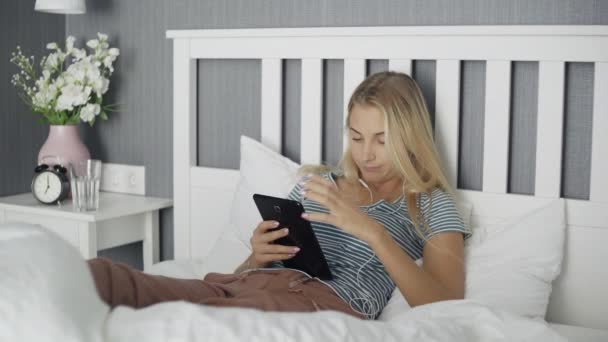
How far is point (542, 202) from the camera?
5.54 ft

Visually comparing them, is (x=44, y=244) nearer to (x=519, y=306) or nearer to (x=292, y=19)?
(x=519, y=306)

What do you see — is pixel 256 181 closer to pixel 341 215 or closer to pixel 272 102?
pixel 272 102

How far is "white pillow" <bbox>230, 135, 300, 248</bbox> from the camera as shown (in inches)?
75.2

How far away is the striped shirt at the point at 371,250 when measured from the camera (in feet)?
5.03

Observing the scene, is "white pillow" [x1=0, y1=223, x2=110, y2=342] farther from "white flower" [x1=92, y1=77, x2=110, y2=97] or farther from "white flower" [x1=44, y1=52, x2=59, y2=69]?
"white flower" [x1=44, y1=52, x2=59, y2=69]

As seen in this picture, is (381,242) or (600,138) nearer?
(381,242)

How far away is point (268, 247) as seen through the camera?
5.15 ft

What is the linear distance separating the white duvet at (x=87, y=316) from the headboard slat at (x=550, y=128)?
0.84 m

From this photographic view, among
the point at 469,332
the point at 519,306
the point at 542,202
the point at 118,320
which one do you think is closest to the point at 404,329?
the point at 469,332

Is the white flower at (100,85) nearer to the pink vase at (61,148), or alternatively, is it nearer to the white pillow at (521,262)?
the pink vase at (61,148)

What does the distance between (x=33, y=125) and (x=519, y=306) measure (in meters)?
1.60

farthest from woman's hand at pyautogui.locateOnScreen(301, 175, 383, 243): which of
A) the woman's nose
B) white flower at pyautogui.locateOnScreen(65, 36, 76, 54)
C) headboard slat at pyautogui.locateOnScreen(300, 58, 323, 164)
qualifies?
white flower at pyautogui.locateOnScreen(65, 36, 76, 54)

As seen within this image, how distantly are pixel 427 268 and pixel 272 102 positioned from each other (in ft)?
2.30

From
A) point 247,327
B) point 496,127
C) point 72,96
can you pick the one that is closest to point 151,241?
point 72,96
